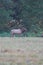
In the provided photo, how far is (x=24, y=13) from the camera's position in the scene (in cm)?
1806

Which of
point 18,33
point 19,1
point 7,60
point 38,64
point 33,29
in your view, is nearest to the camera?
point 38,64

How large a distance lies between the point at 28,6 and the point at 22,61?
1524 cm

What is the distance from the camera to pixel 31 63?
283cm

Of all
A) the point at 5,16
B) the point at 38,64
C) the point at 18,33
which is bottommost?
the point at 38,64

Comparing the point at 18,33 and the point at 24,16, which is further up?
the point at 24,16

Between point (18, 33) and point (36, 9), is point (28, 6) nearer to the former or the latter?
point (36, 9)

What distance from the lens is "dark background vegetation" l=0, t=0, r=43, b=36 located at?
17391 mm

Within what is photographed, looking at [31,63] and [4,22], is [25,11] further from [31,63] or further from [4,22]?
[31,63]

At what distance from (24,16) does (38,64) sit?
49.5ft

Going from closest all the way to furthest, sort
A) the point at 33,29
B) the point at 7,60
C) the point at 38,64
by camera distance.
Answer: the point at 38,64, the point at 7,60, the point at 33,29

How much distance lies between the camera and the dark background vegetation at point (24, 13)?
57.1ft

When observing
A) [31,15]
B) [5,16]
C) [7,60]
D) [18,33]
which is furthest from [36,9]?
[7,60]

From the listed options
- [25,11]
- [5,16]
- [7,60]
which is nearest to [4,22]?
[5,16]

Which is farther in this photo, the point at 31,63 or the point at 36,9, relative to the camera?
the point at 36,9
